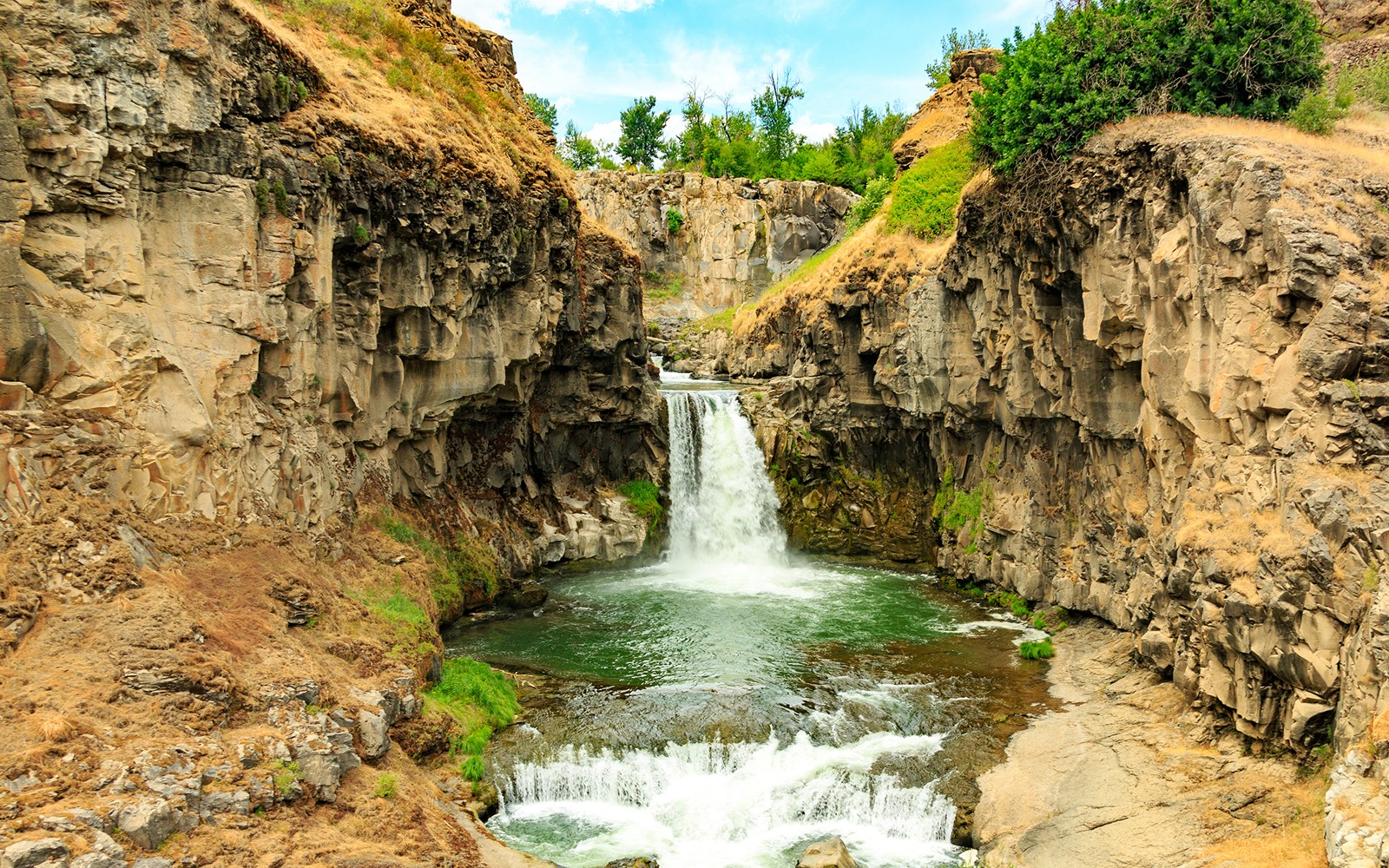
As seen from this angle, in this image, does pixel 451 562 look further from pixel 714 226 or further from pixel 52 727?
pixel 714 226

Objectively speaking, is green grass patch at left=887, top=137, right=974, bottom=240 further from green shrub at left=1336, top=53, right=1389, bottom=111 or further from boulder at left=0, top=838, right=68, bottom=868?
boulder at left=0, top=838, right=68, bottom=868

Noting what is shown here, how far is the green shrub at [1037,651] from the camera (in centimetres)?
2070

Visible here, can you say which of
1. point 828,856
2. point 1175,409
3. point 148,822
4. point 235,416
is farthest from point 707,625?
point 148,822

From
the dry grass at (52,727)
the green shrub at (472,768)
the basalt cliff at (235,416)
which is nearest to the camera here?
the dry grass at (52,727)

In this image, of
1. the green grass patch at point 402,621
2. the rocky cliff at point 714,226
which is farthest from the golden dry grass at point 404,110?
the rocky cliff at point 714,226

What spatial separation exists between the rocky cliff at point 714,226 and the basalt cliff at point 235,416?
3308cm

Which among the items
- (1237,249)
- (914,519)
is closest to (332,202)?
(1237,249)

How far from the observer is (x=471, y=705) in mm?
16484

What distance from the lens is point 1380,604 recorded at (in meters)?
10.8

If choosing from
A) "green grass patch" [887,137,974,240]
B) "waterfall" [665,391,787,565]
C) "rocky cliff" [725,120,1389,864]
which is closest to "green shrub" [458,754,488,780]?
"rocky cliff" [725,120,1389,864]

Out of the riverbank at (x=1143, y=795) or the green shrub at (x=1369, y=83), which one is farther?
the green shrub at (x=1369, y=83)

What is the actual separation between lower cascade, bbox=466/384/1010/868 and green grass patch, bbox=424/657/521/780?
499 mm

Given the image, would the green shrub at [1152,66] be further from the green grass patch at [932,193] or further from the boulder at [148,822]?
the boulder at [148,822]

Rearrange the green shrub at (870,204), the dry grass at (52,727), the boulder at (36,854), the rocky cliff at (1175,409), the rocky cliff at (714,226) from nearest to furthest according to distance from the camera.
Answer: the boulder at (36,854) < the dry grass at (52,727) < the rocky cliff at (1175,409) < the green shrub at (870,204) < the rocky cliff at (714,226)
